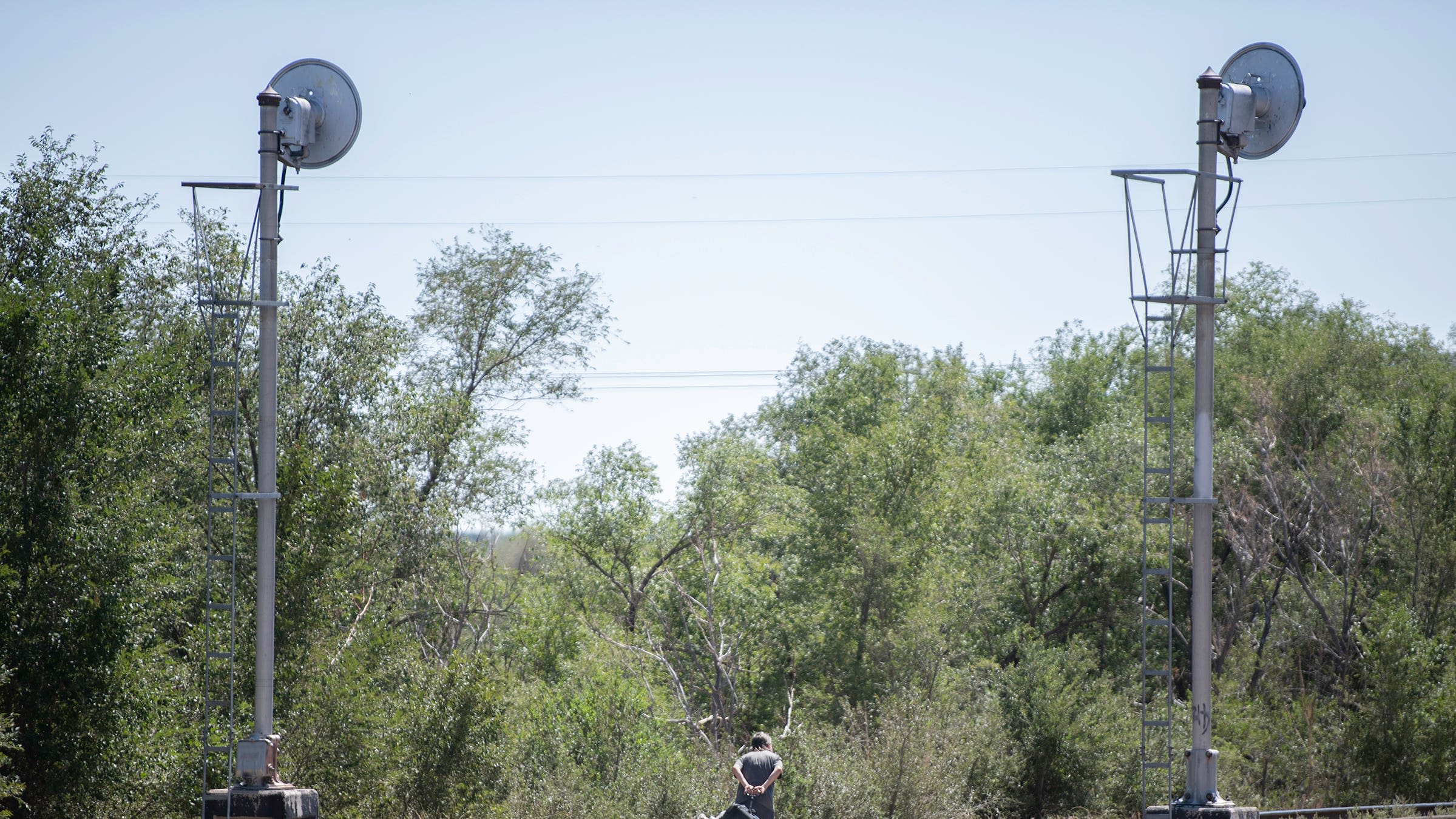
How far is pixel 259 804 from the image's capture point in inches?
327

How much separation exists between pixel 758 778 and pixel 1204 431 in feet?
16.8

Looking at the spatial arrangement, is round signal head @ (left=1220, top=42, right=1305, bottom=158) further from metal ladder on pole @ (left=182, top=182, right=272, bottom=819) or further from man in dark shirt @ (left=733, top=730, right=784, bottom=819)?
metal ladder on pole @ (left=182, top=182, right=272, bottom=819)

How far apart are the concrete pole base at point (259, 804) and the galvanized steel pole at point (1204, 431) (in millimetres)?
5864

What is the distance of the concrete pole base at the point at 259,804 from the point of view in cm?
830

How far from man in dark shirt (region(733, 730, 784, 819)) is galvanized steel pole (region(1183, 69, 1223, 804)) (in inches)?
158

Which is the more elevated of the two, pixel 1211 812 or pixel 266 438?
pixel 266 438

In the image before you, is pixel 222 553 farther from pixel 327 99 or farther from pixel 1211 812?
pixel 1211 812

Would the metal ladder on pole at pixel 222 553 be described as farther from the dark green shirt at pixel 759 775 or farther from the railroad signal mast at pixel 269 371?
the dark green shirt at pixel 759 775

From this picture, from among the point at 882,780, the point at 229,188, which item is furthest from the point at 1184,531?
the point at 229,188

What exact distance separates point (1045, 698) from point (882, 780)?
17.1 feet

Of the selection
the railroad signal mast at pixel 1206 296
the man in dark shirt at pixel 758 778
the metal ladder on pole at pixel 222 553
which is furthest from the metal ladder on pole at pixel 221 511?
the railroad signal mast at pixel 1206 296

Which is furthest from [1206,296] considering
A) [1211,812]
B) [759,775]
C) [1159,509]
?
[1159,509]

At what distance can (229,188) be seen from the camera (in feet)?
29.3

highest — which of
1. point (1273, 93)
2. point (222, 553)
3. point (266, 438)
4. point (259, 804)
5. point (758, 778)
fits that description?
point (1273, 93)
